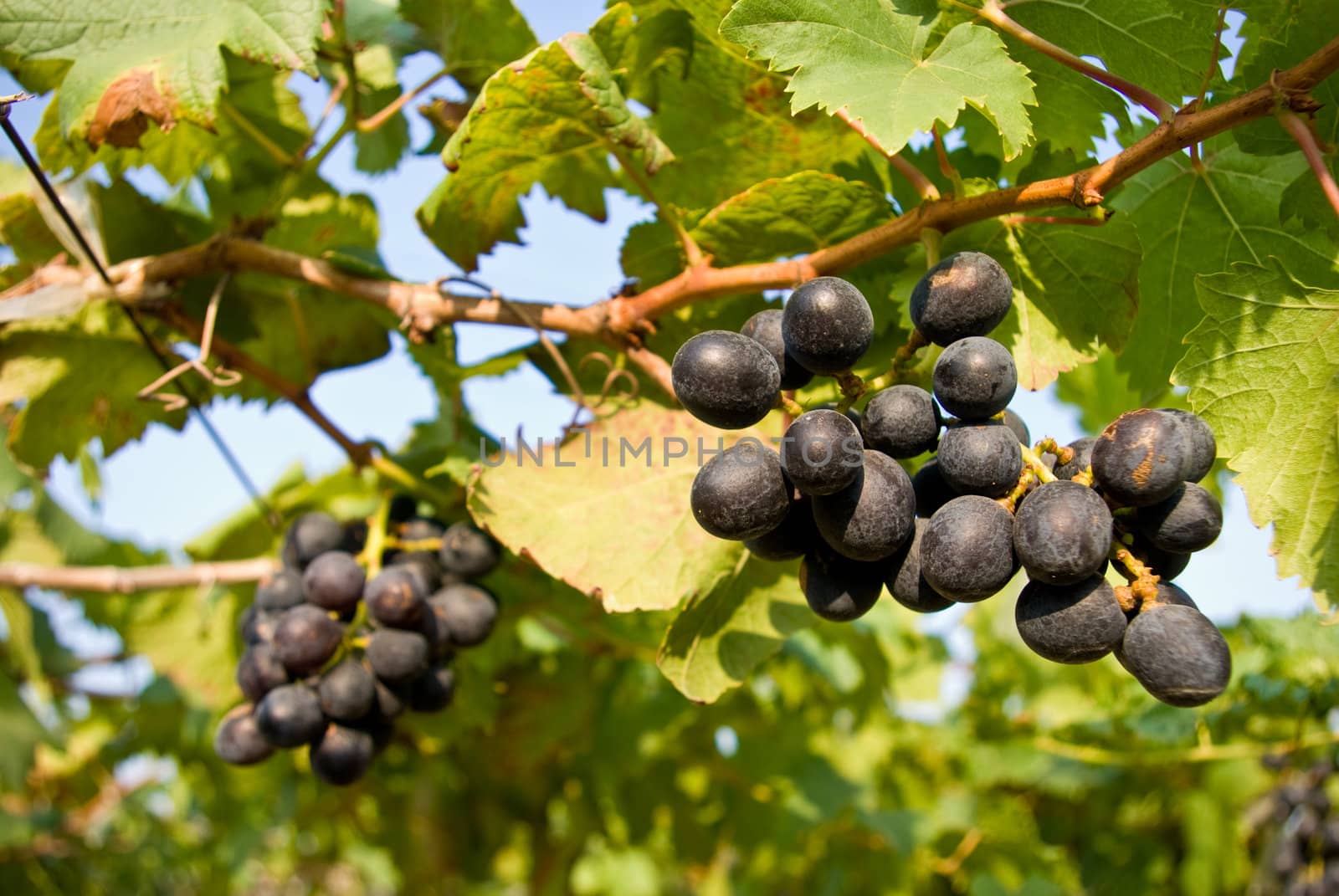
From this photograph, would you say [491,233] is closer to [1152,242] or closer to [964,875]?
[1152,242]

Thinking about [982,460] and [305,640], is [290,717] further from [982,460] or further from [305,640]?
[982,460]

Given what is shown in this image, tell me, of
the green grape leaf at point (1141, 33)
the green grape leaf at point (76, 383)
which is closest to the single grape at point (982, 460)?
the green grape leaf at point (1141, 33)

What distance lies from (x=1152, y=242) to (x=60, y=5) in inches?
80.2

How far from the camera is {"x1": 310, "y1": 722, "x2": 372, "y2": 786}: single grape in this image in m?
1.97

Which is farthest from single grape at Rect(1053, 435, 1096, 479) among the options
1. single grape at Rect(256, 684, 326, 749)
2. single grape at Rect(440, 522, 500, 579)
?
single grape at Rect(256, 684, 326, 749)

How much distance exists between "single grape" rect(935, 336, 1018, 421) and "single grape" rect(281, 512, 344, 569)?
152 cm

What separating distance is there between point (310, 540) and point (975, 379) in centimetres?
159

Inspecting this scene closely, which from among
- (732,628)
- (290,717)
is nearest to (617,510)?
(732,628)

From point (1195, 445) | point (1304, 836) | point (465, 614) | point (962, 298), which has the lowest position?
point (1304, 836)

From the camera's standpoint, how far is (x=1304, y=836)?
376 centimetres

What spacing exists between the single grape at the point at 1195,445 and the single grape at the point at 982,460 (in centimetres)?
18

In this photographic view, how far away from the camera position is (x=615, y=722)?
3.50 metres

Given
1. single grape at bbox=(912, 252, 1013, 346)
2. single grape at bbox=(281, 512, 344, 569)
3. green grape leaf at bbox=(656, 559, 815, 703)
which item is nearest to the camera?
single grape at bbox=(912, 252, 1013, 346)

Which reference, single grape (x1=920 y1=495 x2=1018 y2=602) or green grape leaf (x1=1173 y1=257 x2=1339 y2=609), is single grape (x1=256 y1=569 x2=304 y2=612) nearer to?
single grape (x1=920 y1=495 x2=1018 y2=602)
